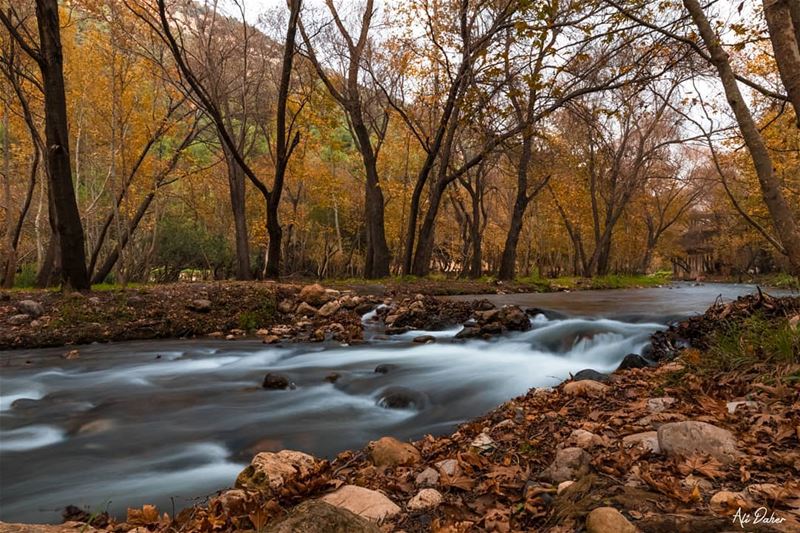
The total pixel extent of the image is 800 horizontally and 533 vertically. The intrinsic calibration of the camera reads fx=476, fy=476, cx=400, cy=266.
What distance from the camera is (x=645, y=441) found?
9.31 feet

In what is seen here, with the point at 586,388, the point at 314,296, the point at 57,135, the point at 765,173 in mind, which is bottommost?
the point at 586,388

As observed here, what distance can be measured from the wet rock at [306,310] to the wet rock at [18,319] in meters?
4.87

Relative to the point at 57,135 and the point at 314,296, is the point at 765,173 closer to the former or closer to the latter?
the point at 314,296

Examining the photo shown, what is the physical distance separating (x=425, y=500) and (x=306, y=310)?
830cm

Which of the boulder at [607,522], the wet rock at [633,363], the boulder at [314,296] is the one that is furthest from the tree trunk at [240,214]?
the boulder at [607,522]

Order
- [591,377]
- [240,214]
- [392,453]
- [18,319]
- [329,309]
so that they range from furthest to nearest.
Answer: [240,214]
[329,309]
[18,319]
[591,377]
[392,453]

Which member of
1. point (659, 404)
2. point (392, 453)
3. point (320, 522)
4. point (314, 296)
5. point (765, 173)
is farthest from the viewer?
point (314, 296)

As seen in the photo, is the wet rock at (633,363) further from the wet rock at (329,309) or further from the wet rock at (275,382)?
the wet rock at (329,309)

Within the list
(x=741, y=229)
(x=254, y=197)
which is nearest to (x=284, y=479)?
(x=254, y=197)

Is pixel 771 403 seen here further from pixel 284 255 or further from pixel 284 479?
pixel 284 255

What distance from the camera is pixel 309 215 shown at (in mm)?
41562

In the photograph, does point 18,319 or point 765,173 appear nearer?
point 765,173

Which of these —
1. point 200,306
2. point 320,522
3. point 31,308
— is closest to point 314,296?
point 200,306

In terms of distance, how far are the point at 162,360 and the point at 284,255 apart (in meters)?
33.1
